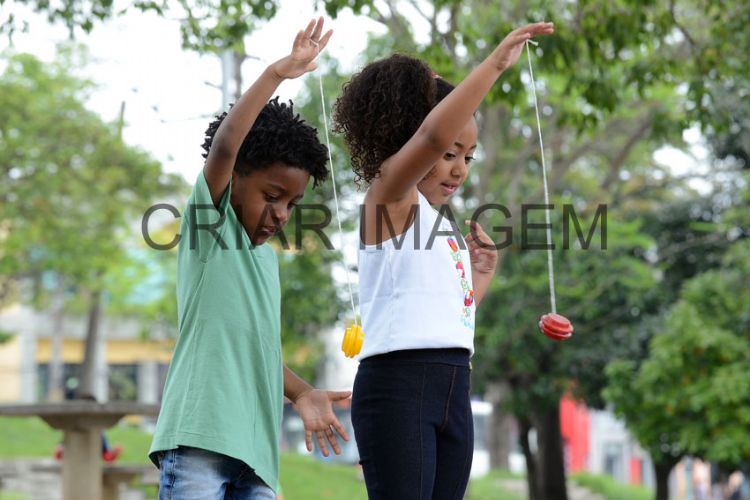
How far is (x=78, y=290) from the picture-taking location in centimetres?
2548

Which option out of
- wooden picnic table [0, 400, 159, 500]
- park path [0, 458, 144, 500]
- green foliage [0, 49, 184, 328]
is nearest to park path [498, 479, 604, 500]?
green foliage [0, 49, 184, 328]

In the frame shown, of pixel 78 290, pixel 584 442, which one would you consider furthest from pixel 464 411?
pixel 584 442

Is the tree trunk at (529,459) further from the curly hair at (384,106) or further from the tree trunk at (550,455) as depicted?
the curly hair at (384,106)

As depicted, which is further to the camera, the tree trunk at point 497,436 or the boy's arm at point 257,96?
the tree trunk at point 497,436

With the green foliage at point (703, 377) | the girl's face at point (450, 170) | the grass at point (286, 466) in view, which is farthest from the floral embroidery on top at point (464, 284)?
the green foliage at point (703, 377)

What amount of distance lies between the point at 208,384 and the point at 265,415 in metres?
0.17

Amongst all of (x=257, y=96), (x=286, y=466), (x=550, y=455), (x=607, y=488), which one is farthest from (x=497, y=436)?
(x=257, y=96)

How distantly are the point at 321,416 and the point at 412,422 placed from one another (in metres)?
0.26

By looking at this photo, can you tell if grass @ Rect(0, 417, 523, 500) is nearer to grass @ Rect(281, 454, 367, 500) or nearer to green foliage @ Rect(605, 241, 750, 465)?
grass @ Rect(281, 454, 367, 500)

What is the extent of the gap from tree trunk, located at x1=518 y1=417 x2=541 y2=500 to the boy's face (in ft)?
51.5

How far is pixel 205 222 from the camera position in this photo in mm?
2576

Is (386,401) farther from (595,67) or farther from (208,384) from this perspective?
(595,67)

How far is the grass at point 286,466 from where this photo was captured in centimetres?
1261

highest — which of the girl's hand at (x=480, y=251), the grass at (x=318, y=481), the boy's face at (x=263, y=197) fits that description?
the boy's face at (x=263, y=197)
